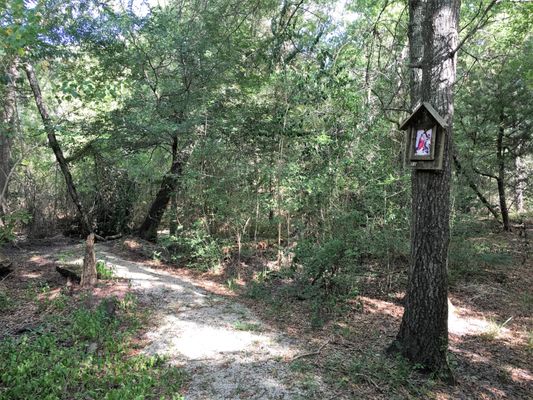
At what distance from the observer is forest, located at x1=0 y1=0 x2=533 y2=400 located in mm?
4227

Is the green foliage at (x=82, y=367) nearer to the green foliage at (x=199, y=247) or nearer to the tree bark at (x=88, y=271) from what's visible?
the tree bark at (x=88, y=271)

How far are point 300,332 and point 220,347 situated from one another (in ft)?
3.97

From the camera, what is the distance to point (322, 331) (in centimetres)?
557

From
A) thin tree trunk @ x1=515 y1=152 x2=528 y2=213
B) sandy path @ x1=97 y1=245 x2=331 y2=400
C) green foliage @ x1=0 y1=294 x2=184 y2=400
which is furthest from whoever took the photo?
thin tree trunk @ x1=515 y1=152 x2=528 y2=213

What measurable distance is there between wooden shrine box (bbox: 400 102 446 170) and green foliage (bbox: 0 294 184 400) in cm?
338

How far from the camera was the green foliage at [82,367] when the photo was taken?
12.3 ft

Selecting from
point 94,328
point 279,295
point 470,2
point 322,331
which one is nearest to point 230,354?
point 322,331

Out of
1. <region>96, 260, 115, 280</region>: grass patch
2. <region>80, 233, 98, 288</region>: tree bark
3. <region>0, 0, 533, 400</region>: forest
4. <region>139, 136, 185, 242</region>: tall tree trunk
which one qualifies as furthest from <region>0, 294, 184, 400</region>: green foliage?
<region>139, 136, 185, 242</region>: tall tree trunk

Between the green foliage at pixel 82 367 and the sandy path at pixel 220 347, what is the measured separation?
0.30 m

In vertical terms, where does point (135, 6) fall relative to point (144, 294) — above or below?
above

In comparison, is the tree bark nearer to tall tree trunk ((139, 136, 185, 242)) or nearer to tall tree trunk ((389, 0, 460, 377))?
tall tree trunk ((139, 136, 185, 242))

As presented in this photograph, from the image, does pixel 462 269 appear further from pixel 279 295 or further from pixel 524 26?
pixel 524 26

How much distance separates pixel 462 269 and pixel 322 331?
4203mm

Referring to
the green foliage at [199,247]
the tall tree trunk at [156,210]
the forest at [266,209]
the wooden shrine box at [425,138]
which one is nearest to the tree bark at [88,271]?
the forest at [266,209]
